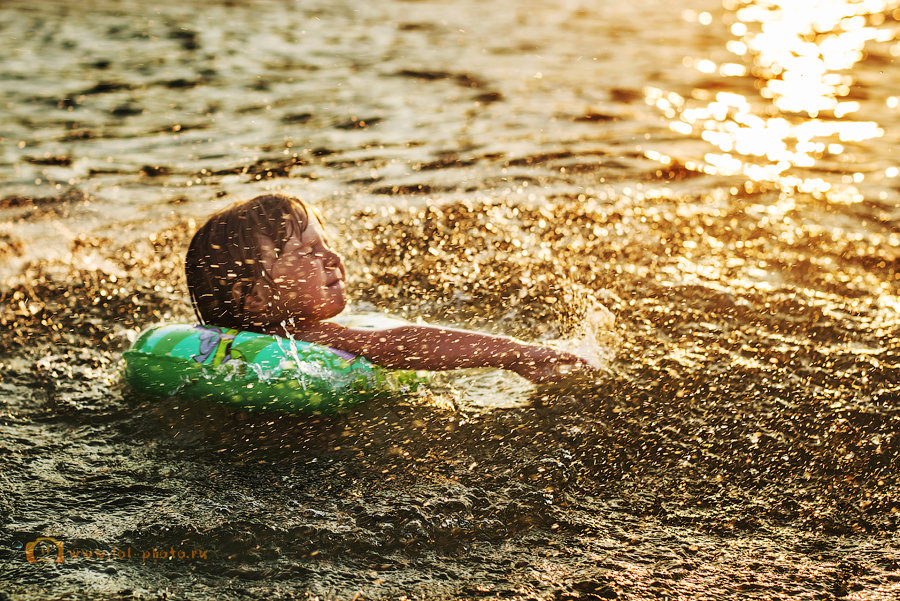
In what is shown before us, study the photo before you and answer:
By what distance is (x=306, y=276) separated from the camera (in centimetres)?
340

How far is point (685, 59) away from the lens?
10234mm

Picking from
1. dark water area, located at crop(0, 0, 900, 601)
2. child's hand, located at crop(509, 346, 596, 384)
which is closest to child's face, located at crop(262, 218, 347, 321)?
dark water area, located at crop(0, 0, 900, 601)

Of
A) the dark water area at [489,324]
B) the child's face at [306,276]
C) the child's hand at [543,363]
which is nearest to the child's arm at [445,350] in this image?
the child's hand at [543,363]

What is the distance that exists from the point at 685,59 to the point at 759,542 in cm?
835

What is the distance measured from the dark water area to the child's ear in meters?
0.46

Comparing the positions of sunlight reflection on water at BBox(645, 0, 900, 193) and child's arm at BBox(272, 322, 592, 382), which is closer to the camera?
child's arm at BBox(272, 322, 592, 382)

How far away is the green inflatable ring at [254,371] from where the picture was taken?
11.1ft

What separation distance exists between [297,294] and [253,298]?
6.7 inches

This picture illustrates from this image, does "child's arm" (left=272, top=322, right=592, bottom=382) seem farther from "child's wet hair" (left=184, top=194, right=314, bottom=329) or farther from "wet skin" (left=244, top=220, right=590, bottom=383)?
"child's wet hair" (left=184, top=194, right=314, bottom=329)

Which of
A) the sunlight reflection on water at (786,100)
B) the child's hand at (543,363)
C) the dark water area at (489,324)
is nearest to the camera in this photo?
the dark water area at (489,324)

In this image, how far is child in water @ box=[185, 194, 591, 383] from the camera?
3338 millimetres

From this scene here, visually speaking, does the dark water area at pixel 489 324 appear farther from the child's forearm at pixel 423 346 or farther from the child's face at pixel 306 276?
the child's face at pixel 306 276

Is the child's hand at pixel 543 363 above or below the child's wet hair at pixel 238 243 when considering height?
below

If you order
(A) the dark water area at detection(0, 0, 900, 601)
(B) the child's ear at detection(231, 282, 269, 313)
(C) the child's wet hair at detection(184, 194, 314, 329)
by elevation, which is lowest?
(A) the dark water area at detection(0, 0, 900, 601)
